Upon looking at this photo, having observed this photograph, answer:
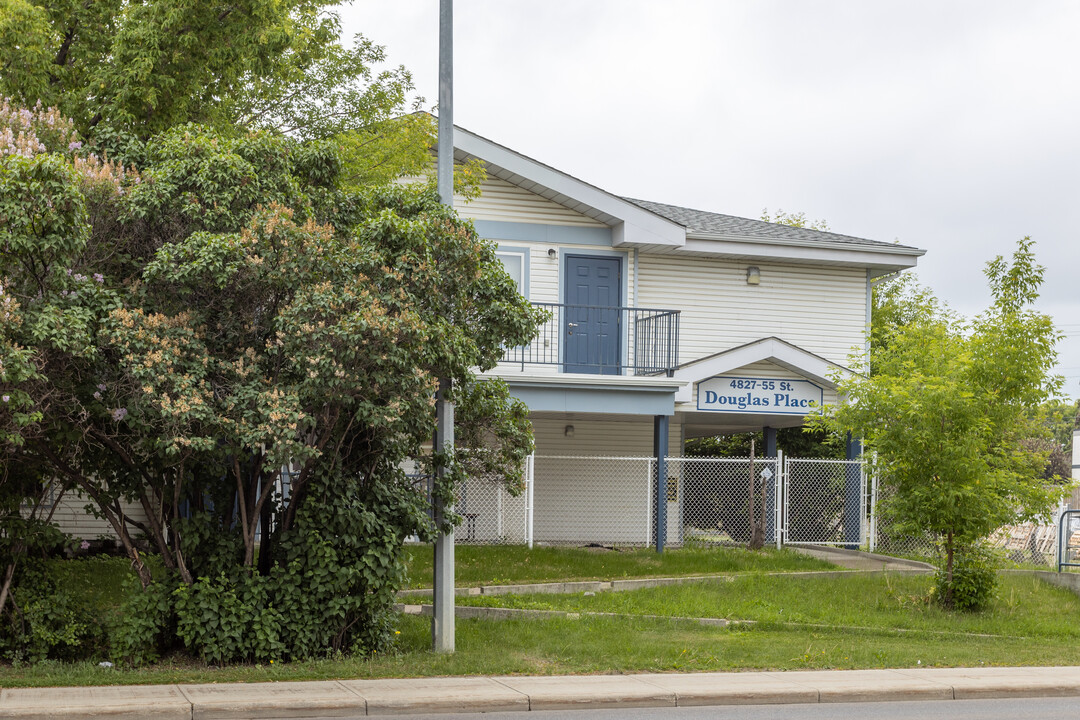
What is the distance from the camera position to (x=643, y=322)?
1995 cm

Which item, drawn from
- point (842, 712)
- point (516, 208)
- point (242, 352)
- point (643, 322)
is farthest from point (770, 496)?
point (242, 352)

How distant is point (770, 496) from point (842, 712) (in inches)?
493

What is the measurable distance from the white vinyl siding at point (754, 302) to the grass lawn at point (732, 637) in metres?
6.27

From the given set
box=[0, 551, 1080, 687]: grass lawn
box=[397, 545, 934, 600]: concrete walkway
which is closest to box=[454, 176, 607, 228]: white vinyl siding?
box=[397, 545, 934, 600]: concrete walkway

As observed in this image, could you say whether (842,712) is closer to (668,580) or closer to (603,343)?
(668,580)

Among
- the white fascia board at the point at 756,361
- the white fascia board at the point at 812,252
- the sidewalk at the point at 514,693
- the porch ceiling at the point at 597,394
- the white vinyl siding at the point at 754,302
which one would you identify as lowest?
the sidewalk at the point at 514,693

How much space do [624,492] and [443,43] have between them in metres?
12.2

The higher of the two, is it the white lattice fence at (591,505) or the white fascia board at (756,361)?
the white fascia board at (756,361)

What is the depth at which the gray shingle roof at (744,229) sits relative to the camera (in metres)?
20.9

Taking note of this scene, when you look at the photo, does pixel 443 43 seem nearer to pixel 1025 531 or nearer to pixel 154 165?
pixel 154 165

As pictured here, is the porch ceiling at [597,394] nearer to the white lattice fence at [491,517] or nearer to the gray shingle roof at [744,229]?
the white lattice fence at [491,517]

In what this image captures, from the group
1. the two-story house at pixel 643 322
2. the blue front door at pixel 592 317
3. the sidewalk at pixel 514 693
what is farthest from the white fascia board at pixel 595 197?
the sidewalk at pixel 514 693

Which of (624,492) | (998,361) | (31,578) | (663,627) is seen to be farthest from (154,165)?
(624,492)

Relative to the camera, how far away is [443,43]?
10961 millimetres
